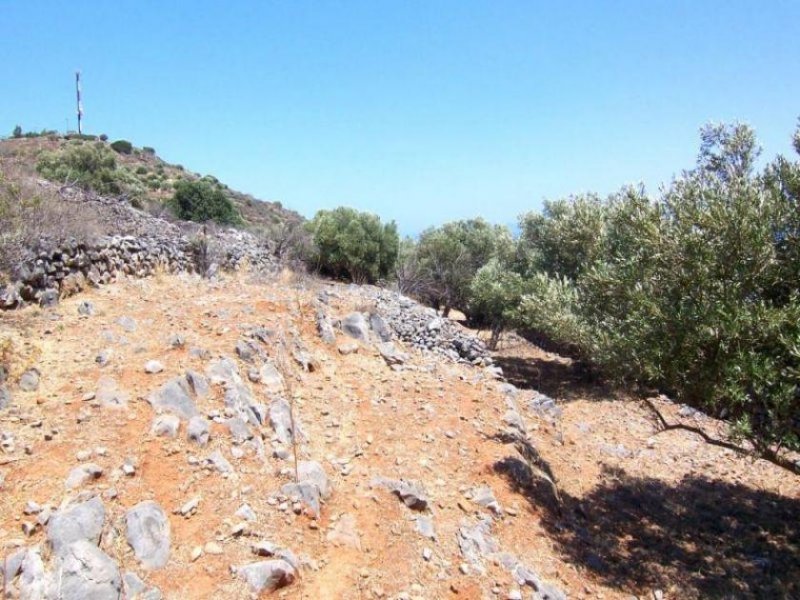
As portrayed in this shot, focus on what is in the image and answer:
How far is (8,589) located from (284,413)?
147 inches

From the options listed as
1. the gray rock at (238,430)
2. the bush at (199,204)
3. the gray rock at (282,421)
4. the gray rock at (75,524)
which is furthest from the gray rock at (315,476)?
the bush at (199,204)

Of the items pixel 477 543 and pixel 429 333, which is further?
pixel 429 333

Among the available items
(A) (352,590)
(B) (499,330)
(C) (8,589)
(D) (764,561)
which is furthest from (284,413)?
(B) (499,330)

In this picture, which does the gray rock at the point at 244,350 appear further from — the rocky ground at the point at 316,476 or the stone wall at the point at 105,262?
the stone wall at the point at 105,262

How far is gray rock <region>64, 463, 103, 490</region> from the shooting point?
5.08 m

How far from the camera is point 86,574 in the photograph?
14.1 feet

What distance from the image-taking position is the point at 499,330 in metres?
19.2

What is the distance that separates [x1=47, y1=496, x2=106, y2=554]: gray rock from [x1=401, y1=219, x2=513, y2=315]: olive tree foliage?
1579cm

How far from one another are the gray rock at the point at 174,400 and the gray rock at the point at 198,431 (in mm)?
176

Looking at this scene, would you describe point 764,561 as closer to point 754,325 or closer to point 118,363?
point 754,325

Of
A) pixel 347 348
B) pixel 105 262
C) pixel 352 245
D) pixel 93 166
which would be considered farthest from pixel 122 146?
pixel 347 348

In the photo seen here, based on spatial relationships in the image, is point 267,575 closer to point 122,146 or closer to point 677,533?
point 677,533

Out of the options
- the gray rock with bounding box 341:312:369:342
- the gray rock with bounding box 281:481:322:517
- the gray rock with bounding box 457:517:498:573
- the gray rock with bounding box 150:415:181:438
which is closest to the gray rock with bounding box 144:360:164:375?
the gray rock with bounding box 150:415:181:438

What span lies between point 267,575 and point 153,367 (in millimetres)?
3602
